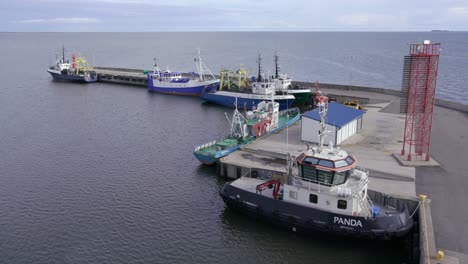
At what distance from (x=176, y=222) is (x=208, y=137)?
66.0ft

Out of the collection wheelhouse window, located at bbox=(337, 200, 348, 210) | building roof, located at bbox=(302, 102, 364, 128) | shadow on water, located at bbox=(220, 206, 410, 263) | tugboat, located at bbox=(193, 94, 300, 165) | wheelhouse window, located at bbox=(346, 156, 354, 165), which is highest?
building roof, located at bbox=(302, 102, 364, 128)

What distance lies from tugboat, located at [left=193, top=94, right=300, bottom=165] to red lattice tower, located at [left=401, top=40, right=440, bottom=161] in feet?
42.3

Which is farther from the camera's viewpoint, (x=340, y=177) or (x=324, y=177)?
(x=324, y=177)

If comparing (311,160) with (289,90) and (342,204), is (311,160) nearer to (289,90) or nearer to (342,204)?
(342,204)

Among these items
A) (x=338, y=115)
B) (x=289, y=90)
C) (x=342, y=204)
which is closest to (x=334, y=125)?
(x=338, y=115)

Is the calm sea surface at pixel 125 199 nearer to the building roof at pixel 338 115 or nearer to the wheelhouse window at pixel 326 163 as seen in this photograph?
the wheelhouse window at pixel 326 163

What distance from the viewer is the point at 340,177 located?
876 inches

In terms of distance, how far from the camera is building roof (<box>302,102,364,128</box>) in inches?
1375

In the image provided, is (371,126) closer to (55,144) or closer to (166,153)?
(166,153)

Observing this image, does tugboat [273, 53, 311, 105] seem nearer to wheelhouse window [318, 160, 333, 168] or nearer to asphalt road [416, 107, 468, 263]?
asphalt road [416, 107, 468, 263]

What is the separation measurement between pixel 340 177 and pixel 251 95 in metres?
Result: 39.9

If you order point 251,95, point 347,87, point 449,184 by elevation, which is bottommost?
point 449,184

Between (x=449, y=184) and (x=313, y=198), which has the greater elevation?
(x=449, y=184)

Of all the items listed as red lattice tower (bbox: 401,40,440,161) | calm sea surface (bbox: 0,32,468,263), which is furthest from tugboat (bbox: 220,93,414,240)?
red lattice tower (bbox: 401,40,440,161)
